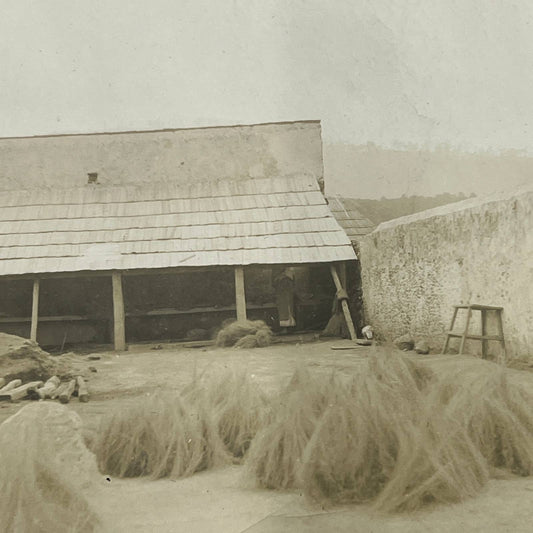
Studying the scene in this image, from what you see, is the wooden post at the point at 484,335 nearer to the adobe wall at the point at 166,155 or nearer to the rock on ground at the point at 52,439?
the rock on ground at the point at 52,439

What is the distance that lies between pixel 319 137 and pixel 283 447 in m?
12.1

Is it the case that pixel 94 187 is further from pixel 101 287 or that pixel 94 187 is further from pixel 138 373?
pixel 138 373

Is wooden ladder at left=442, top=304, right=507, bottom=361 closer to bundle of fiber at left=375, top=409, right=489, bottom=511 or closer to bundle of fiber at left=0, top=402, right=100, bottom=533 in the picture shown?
bundle of fiber at left=375, top=409, right=489, bottom=511

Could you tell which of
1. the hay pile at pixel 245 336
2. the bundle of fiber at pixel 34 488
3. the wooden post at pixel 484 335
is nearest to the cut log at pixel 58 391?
the bundle of fiber at pixel 34 488

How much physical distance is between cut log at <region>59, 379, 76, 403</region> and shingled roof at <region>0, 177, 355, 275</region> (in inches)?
202

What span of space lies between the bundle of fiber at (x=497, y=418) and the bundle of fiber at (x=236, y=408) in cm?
114

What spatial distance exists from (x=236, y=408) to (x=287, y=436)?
2.80 feet

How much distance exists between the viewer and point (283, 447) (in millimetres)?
3023

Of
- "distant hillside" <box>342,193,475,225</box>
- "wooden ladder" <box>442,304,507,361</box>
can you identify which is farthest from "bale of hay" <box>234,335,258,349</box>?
"distant hillside" <box>342,193,475,225</box>

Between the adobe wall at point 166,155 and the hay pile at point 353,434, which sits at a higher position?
the adobe wall at point 166,155

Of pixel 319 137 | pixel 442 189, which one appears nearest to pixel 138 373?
pixel 319 137

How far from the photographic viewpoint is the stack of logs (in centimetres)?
576

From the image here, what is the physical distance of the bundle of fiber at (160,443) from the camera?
3.44 meters

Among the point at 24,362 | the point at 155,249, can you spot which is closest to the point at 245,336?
the point at 155,249
